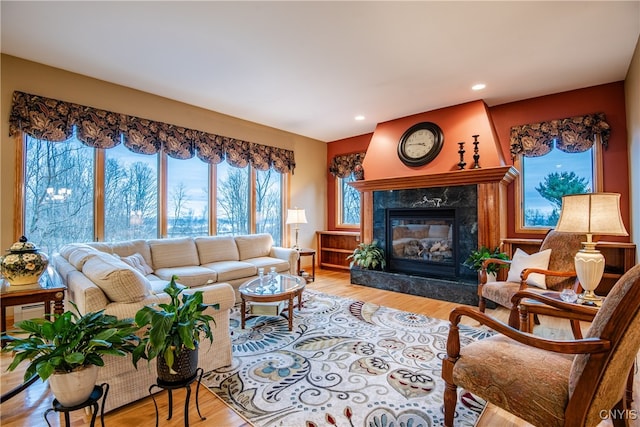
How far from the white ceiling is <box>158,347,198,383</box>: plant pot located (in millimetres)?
2495

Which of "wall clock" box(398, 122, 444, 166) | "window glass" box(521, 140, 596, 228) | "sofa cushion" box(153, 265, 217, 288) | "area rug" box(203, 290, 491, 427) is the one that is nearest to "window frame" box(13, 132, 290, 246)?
"sofa cushion" box(153, 265, 217, 288)

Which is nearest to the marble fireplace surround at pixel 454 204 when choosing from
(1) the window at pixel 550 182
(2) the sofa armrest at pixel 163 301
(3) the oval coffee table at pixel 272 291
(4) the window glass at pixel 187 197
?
(1) the window at pixel 550 182

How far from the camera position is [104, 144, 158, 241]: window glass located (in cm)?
382

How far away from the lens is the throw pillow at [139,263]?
333 centimetres

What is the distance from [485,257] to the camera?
12.4 feet

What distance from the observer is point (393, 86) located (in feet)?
12.4

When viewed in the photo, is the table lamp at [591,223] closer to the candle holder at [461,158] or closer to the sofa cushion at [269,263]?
the candle holder at [461,158]

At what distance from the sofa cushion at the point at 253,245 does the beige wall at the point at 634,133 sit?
4.63 m

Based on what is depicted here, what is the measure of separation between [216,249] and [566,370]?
4.03 m

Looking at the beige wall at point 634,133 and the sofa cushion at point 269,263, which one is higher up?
the beige wall at point 634,133

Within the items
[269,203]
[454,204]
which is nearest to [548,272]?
[454,204]

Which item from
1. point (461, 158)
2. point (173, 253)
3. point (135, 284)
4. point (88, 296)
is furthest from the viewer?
point (461, 158)

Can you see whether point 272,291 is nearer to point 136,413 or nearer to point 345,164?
point 136,413

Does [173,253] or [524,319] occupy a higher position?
[173,253]
